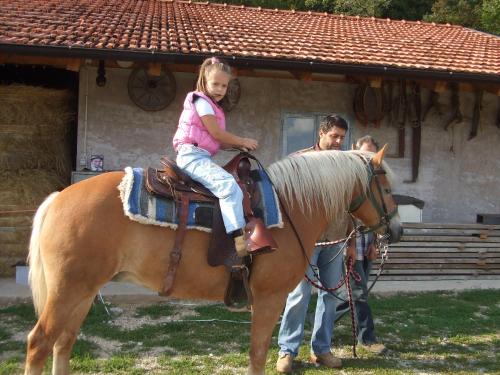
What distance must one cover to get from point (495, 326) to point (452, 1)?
25.1 metres

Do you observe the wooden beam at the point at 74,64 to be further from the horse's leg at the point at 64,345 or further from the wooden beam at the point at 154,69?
the horse's leg at the point at 64,345

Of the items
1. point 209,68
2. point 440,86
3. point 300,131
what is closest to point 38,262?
point 209,68

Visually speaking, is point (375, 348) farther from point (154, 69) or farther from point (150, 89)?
point (150, 89)

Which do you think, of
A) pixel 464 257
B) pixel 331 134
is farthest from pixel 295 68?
pixel 464 257

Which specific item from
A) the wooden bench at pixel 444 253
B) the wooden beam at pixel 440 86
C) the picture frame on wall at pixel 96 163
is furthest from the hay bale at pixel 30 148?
the wooden beam at pixel 440 86

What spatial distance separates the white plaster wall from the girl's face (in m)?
4.28

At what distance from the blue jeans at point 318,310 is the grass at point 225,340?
0.74ft

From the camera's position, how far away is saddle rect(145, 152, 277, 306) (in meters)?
2.84

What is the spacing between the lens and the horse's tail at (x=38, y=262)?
2.95 meters

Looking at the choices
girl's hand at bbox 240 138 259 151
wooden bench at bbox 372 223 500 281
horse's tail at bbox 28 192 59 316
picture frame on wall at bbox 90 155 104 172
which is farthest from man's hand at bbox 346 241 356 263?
picture frame on wall at bbox 90 155 104 172

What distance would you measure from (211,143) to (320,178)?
31.8 inches

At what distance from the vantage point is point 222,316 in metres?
5.25

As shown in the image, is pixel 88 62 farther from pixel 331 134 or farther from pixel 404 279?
pixel 404 279

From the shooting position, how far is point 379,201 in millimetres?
3350
